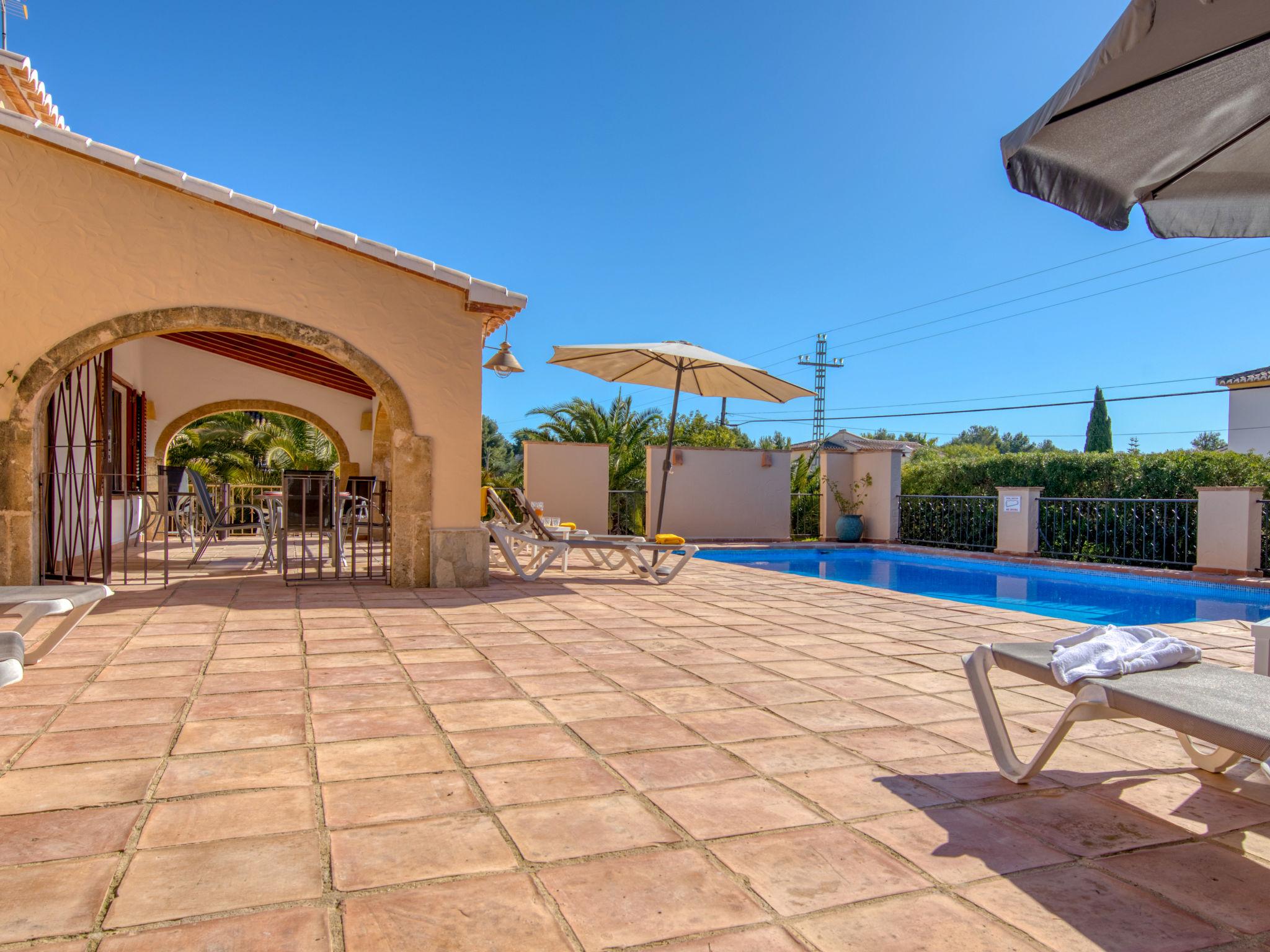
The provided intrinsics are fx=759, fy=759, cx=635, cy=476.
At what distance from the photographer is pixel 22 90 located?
7.41m

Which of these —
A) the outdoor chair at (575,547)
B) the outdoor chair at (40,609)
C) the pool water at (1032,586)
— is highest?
the outdoor chair at (40,609)

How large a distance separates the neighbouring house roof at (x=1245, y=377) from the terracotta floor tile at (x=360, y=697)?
90.2 ft

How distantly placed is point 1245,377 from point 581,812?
28.0 metres

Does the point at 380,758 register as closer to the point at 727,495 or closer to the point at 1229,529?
the point at 1229,529

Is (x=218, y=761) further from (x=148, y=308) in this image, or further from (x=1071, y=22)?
(x=1071, y=22)

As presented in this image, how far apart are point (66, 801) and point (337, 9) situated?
11119 mm

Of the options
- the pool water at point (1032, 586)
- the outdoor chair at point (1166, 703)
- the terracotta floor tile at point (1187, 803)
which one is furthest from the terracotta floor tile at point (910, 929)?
the pool water at point (1032, 586)

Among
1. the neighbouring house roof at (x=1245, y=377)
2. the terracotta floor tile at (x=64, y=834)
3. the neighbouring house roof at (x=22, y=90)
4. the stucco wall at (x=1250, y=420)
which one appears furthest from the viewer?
the stucco wall at (x=1250, y=420)

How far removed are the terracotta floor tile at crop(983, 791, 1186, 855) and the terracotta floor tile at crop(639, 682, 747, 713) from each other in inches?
47.9

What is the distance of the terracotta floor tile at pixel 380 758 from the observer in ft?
8.04

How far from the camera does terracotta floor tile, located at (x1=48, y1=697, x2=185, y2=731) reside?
2842 mm


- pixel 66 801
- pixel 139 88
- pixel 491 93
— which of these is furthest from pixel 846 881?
pixel 491 93

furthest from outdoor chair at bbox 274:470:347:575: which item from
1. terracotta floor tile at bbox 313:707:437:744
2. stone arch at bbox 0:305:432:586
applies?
terracotta floor tile at bbox 313:707:437:744

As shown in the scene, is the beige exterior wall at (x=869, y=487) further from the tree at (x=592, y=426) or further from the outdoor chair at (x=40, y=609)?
the outdoor chair at (x=40, y=609)
